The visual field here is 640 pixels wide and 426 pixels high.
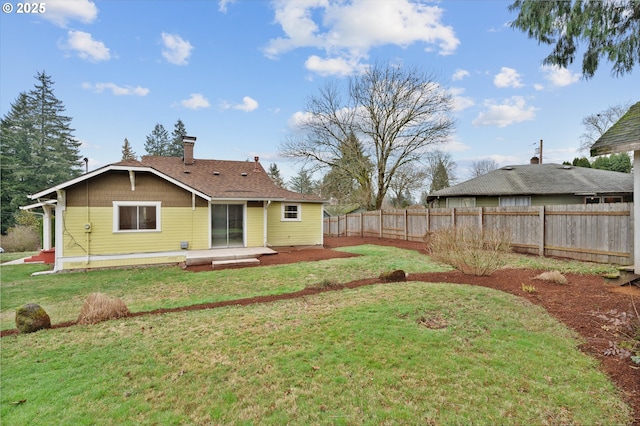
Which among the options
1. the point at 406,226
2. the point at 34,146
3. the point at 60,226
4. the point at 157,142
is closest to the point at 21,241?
the point at 60,226

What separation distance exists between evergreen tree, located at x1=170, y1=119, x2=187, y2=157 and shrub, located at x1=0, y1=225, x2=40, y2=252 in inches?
1191

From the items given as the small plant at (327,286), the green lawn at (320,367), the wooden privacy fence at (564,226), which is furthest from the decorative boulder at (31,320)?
the wooden privacy fence at (564,226)

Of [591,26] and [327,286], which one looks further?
[327,286]

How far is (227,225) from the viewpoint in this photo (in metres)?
13.2

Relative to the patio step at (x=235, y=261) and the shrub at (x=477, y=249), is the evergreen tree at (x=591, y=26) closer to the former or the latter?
the shrub at (x=477, y=249)

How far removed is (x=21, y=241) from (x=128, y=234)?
15.3m

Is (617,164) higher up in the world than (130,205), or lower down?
higher up

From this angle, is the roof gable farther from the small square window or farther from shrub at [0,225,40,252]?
shrub at [0,225,40,252]

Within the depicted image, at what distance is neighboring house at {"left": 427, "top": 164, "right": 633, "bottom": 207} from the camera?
17094mm

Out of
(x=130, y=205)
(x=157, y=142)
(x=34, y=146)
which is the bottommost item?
(x=130, y=205)

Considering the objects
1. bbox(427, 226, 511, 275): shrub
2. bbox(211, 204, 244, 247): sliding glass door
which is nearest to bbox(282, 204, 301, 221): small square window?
bbox(211, 204, 244, 247): sliding glass door

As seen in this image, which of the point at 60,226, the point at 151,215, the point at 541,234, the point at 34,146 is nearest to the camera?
the point at 60,226

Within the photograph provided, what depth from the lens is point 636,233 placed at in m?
6.22

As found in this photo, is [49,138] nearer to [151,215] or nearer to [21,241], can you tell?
[21,241]
